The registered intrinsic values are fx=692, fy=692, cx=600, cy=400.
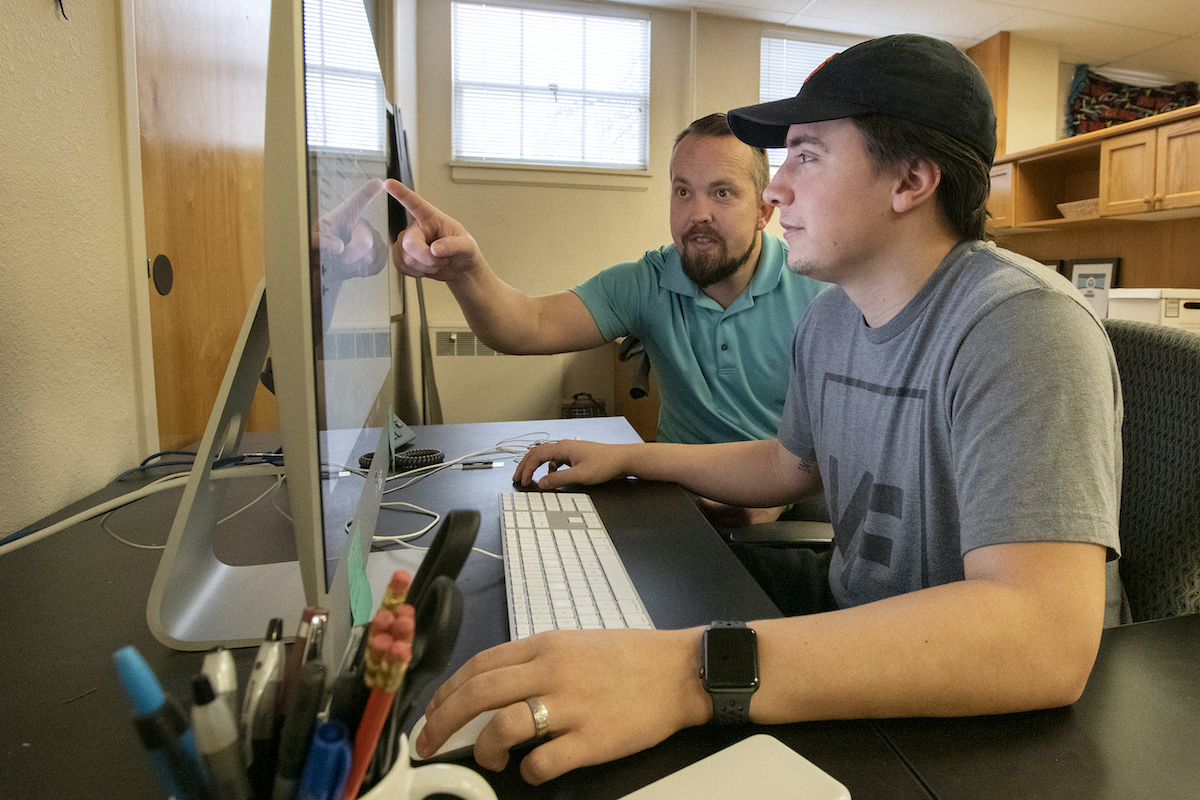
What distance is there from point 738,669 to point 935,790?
0.13m

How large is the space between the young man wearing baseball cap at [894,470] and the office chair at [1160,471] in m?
0.10

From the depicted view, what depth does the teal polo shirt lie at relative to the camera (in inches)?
66.1

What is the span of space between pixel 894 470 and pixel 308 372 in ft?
2.17

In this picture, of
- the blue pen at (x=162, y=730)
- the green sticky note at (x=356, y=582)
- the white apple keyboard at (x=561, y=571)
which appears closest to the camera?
the blue pen at (x=162, y=730)

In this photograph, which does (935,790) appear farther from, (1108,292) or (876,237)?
(1108,292)

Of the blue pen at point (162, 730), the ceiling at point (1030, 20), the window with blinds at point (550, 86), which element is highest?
the ceiling at point (1030, 20)

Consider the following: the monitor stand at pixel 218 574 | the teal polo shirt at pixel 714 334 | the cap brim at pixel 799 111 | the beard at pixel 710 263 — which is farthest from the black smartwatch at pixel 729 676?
the beard at pixel 710 263

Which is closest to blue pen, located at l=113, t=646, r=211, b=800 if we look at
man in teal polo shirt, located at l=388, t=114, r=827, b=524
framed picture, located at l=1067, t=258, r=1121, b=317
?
man in teal polo shirt, located at l=388, t=114, r=827, b=524

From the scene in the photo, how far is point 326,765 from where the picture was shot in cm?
25

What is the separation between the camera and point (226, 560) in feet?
2.44

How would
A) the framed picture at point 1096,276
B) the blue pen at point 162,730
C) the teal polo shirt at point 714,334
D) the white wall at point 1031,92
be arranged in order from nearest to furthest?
the blue pen at point 162,730, the teal polo shirt at point 714,334, the framed picture at point 1096,276, the white wall at point 1031,92

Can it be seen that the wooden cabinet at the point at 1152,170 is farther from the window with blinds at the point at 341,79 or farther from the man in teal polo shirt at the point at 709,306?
the window with blinds at the point at 341,79

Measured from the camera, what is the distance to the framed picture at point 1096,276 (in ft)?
12.9

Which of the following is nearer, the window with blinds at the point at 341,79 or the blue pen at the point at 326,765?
the blue pen at the point at 326,765
